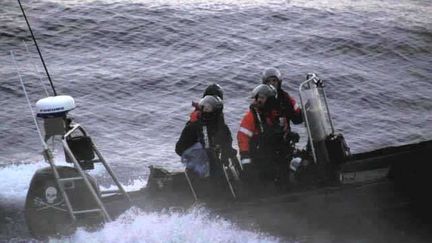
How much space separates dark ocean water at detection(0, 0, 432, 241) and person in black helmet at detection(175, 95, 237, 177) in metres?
2.91

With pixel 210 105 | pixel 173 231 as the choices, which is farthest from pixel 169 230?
pixel 210 105

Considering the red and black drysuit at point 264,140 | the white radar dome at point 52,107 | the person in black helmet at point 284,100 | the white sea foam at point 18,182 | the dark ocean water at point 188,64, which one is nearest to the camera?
the white radar dome at point 52,107

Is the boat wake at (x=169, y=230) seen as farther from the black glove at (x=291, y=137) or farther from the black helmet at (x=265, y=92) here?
the black helmet at (x=265, y=92)

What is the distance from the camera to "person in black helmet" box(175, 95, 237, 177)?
28.4 ft

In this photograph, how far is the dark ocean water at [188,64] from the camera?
13.8m

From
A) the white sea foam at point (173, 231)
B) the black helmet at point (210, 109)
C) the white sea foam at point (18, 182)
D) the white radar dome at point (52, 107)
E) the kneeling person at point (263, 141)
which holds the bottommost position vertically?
the white sea foam at point (18, 182)

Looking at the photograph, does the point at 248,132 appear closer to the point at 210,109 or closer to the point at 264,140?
the point at 264,140

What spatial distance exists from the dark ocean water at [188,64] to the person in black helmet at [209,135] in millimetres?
2913

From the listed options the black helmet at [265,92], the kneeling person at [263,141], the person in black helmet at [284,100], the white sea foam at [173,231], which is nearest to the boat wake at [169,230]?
the white sea foam at [173,231]

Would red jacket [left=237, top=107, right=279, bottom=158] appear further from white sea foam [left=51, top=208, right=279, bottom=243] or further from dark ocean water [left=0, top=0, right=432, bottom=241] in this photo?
dark ocean water [left=0, top=0, right=432, bottom=241]

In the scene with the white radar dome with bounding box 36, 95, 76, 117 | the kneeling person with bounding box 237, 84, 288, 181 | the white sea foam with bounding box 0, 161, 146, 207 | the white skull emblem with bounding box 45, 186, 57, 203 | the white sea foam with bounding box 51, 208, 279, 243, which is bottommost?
the white sea foam with bounding box 0, 161, 146, 207

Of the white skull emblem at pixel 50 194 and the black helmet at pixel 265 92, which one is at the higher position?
the black helmet at pixel 265 92

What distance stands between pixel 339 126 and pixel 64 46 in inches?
280

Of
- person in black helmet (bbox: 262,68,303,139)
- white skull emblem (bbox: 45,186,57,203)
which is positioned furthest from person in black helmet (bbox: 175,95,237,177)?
white skull emblem (bbox: 45,186,57,203)
